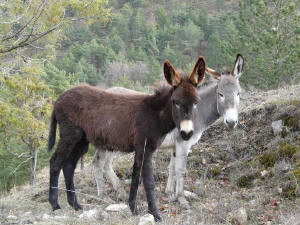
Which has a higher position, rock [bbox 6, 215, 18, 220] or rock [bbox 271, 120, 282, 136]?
rock [bbox 271, 120, 282, 136]

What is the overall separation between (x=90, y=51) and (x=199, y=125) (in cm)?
5630

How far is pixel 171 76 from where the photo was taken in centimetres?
461

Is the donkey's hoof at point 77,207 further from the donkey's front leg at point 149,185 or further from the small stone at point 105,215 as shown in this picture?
the donkey's front leg at point 149,185

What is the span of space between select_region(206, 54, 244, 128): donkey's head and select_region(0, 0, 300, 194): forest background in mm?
1251

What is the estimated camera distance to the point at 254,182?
5.85 m

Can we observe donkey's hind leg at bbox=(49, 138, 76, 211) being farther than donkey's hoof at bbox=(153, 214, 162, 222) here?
Yes

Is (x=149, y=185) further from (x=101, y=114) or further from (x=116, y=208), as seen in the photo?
(x=101, y=114)

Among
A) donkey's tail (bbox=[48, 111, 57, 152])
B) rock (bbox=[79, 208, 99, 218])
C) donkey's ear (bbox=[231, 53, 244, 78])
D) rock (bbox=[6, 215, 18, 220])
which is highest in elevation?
donkey's ear (bbox=[231, 53, 244, 78])

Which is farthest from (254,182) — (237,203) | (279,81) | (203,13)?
(203,13)

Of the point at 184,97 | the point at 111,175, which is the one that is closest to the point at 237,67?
the point at 184,97

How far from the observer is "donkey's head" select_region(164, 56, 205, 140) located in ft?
14.3

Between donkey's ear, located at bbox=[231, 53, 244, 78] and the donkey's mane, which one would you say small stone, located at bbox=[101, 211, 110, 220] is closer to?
the donkey's mane

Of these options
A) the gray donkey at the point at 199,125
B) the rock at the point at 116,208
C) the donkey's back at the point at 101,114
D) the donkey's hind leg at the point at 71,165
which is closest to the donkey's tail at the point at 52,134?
the donkey's back at the point at 101,114

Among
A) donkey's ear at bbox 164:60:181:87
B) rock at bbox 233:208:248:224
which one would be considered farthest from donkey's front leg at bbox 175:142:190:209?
donkey's ear at bbox 164:60:181:87
